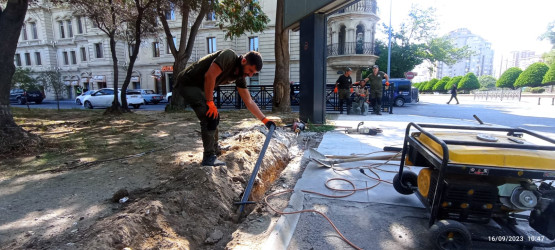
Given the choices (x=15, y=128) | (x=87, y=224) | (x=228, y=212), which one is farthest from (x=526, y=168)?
(x=15, y=128)

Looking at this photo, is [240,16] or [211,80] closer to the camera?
[211,80]

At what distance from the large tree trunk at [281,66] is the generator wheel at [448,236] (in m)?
9.55

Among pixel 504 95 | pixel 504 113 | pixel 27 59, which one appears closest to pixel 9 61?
pixel 504 113

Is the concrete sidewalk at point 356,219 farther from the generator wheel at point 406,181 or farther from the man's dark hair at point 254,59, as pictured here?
the man's dark hair at point 254,59

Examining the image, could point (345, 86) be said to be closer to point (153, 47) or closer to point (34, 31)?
point (153, 47)

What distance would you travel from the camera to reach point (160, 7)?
506 inches

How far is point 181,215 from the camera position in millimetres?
2605

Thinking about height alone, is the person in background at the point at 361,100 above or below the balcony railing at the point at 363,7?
below

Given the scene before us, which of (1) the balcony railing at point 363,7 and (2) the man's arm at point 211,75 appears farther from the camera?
(1) the balcony railing at point 363,7

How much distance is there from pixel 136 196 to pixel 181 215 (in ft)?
2.46

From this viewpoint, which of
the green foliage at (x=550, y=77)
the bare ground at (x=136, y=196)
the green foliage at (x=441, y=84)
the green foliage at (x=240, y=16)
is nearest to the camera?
the bare ground at (x=136, y=196)

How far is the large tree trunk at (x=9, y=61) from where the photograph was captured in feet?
17.4

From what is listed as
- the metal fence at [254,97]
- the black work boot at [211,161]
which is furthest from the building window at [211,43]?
the black work boot at [211,161]

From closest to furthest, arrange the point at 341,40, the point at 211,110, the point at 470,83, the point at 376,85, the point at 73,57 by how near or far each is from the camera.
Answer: the point at 211,110 < the point at 376,85 < the point at 341,40 < the point at 73,57 < the point at 470,83
